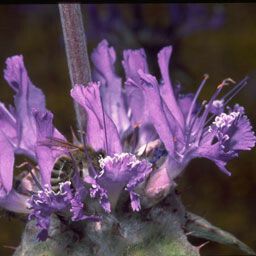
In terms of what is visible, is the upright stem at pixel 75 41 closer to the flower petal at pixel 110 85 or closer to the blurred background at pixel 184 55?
the flower petal at pixel 110 85

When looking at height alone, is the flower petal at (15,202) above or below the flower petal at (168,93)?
below

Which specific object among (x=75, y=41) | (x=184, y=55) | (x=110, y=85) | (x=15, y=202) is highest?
(x=75, y=41)

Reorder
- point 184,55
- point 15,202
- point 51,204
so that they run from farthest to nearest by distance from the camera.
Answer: point 184,55, point 15,202, point 51,204

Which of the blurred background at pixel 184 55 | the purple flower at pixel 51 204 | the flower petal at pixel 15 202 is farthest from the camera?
the blurred background at pixel 184 55

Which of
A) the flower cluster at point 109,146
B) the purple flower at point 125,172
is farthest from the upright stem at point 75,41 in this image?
the purple flower at point 125,172

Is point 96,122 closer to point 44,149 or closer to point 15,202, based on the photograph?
point 44,149

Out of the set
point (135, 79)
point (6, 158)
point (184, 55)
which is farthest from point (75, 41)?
point (184, 55)
